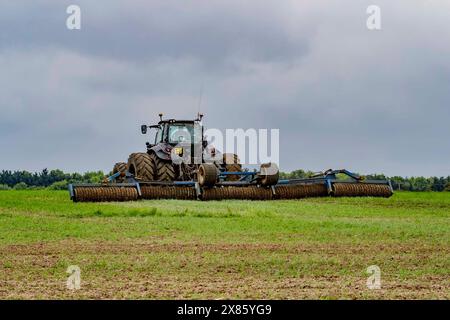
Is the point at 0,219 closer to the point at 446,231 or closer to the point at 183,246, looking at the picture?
the point at 183,246

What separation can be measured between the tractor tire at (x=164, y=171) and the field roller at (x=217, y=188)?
1.08 m

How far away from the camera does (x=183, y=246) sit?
14.8m

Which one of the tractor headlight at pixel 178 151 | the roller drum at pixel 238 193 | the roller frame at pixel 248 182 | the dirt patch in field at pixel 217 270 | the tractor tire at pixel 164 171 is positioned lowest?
the dirt patch in field at pixel 217 270

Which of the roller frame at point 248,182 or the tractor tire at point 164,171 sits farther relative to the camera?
the tractor tire at point 164,171

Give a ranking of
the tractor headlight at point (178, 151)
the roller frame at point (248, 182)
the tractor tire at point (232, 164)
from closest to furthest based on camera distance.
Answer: the roller frame at point (248, 182) → the tractor headlight at point (178, 151) → the tractor tire at point (232, 164)

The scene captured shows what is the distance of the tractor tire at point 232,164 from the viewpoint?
→ 31094 millimetres

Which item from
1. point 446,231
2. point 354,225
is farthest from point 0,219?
point 446,231

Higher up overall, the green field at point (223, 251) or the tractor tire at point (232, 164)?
the tractor tire at point (232, 164)

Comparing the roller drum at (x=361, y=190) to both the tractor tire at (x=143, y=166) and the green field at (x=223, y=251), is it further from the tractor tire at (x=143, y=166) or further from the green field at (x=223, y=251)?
the tractor tire at (x=143, y=166)

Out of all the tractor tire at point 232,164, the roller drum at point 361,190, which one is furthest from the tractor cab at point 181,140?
the roller drum at point 361,190

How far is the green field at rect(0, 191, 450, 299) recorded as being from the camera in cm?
1041

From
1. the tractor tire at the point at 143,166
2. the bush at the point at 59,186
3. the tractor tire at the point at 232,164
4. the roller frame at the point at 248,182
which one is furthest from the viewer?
the bush at the point at 59,186

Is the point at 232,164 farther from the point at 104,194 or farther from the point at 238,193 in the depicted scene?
the point at 104,194

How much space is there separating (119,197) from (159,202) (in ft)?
5.52
